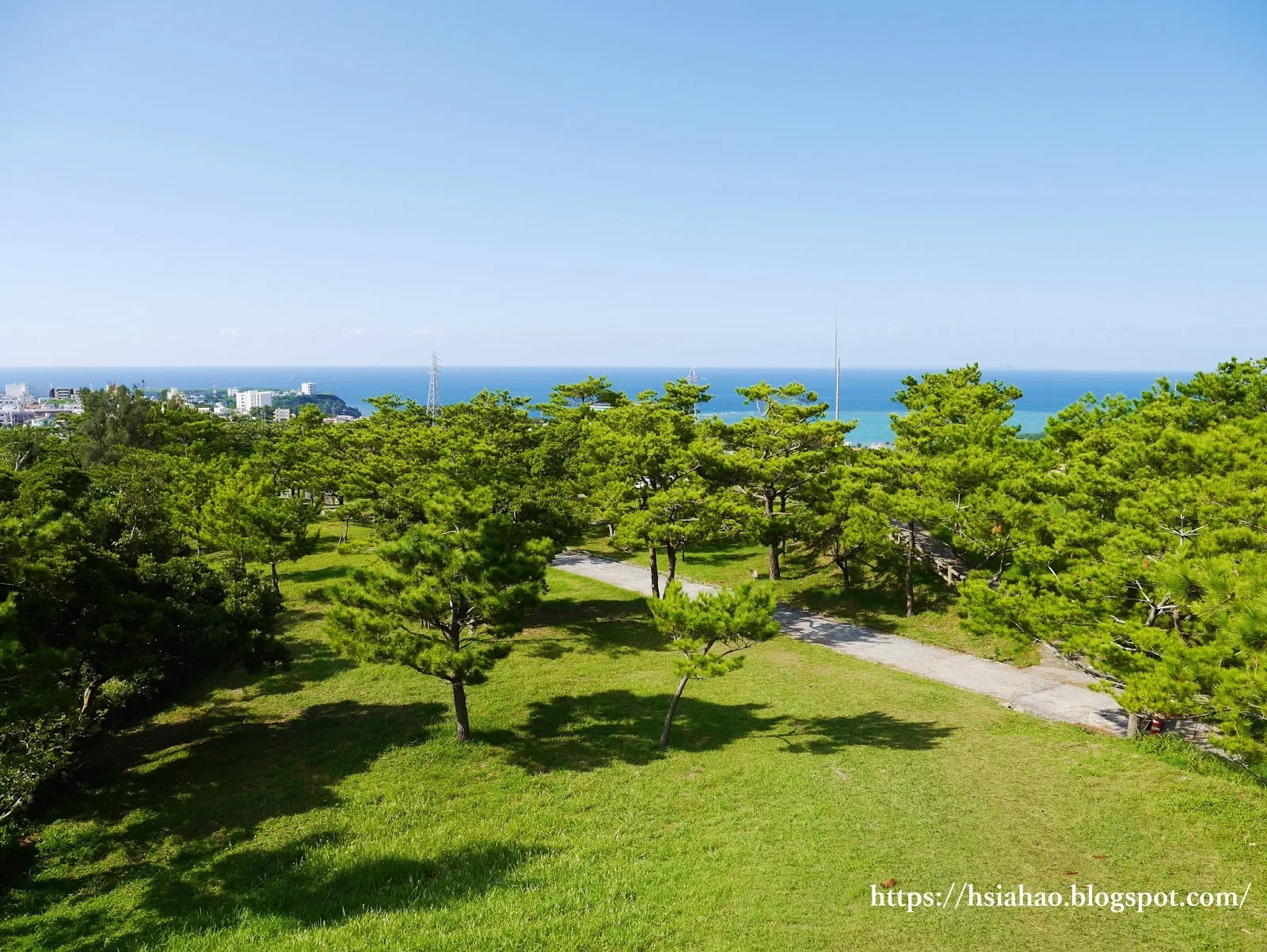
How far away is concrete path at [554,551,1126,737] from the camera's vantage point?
17156mm

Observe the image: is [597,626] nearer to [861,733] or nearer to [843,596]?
[843,596]

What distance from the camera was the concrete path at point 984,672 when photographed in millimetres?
17156

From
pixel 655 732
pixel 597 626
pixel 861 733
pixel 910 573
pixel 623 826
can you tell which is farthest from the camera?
pixel 597 626

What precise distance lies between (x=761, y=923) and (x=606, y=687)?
11.5 metres

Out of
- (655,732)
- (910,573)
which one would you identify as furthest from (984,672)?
(655,732)

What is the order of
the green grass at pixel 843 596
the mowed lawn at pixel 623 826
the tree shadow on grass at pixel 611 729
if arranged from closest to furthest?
the mowed lawn at pixel 623 826 < the tree shadow on grass at pixel 611 729 < the green grass at pixel 843 596

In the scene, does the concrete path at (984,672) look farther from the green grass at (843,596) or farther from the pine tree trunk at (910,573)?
the pine tree trunk at (910,573)

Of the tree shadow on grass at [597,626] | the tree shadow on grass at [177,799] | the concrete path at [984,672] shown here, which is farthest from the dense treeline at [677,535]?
the concrete path at [984,672]

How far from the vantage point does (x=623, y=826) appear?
12.2 m

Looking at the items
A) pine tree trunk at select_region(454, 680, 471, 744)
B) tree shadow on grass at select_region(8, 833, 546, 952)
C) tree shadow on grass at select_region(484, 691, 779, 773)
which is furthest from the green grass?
tree shadow on grass at select_region(8, 833, 546, 952)

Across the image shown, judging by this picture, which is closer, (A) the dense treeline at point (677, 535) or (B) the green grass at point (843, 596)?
(A) the dense treeline at point (677, 535)

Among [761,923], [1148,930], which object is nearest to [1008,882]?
[1148,930]

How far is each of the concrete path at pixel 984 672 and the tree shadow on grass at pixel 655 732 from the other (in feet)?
11.7

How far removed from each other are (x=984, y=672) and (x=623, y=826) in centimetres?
1351
